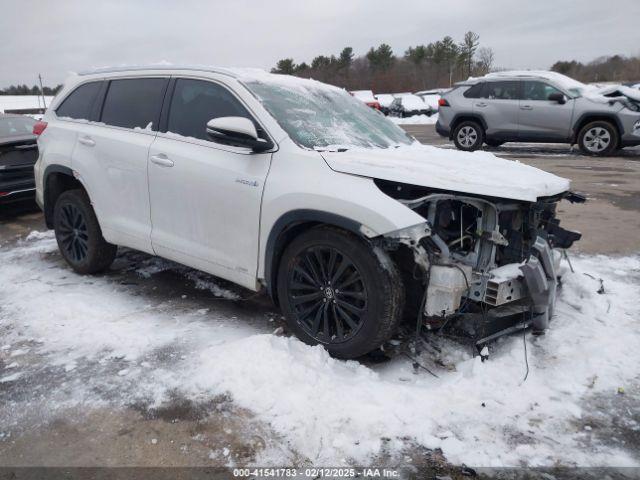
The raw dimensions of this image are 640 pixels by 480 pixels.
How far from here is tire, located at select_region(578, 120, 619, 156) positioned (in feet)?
38.1

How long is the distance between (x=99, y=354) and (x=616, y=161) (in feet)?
37.6

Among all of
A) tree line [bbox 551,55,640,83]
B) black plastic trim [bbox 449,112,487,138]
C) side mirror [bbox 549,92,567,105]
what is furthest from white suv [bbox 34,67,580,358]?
tree line [bbox 551,55,640,83]

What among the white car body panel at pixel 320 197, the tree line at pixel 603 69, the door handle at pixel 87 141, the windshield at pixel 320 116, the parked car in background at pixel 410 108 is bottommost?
the white car body panel at pixel 320 197

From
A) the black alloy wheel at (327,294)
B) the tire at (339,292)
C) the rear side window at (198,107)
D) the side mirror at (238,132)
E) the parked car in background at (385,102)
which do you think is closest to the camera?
the tire at (339,292)

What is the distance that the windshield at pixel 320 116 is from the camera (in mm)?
3476

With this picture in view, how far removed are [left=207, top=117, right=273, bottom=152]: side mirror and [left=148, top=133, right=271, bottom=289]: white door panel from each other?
0.26 ft

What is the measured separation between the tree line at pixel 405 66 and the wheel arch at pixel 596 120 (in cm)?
4143

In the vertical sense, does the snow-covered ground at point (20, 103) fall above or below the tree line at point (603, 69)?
below

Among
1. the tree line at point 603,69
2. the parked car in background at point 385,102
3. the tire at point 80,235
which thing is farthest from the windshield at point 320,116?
the tree line at point 603,69

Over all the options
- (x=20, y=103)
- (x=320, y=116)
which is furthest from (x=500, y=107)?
(x=20, y=103)

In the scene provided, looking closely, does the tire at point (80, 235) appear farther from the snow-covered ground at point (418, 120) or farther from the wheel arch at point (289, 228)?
the snow-covered ground at point (418, 120)

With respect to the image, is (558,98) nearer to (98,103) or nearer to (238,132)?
(98,103)

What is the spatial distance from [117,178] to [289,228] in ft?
5.92

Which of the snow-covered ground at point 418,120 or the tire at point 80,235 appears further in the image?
the snow-covered ground at point 418,120
